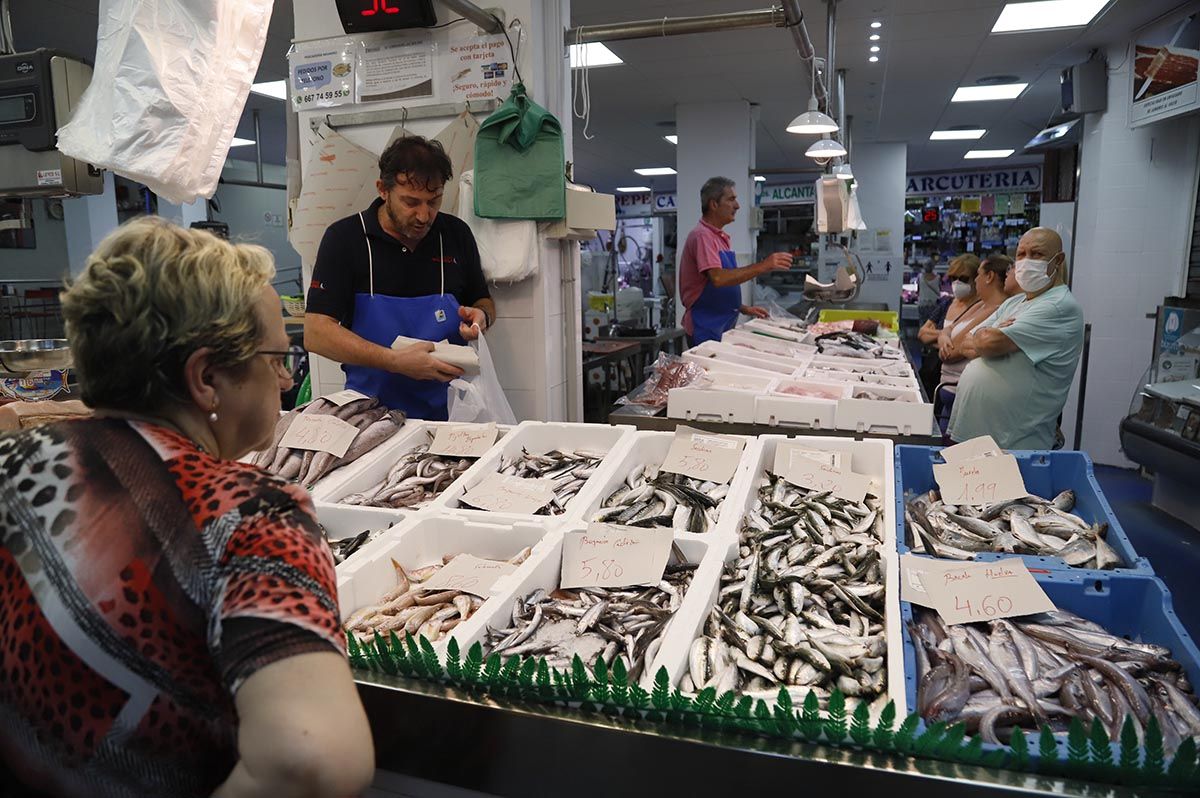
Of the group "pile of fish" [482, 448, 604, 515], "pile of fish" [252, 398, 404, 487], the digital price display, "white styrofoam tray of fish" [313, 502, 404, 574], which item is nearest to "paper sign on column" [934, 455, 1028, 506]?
"pile of fish" [482, 448, 604, 515]

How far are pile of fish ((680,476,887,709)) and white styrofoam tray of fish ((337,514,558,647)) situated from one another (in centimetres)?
50

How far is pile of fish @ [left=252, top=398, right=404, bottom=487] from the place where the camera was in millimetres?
2598

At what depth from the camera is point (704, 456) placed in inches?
103

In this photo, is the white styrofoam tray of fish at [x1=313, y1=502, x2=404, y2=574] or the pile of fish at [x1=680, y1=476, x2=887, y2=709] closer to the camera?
the pile of fish at [x1=680, y1=476, x2=887, y2=709]

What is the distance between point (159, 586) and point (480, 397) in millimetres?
2348

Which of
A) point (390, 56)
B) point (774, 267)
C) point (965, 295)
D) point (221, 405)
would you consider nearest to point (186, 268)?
point (221, 405)

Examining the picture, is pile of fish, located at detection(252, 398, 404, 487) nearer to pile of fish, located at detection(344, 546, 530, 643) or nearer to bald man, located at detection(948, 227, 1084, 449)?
pile of fish, located at detection(344, 546, 530, 643)

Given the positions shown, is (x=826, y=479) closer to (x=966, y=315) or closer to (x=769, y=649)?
(x=769, y=649)

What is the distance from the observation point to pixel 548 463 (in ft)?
8.98

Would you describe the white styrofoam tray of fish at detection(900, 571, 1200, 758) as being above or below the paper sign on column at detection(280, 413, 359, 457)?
below

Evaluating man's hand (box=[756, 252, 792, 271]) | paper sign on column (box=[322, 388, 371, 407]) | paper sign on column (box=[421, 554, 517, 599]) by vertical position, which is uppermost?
man's hand (box=[756, 252, 792, 271])

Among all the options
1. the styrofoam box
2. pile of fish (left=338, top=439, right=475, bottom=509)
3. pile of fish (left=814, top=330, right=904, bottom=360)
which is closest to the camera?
the styrofoam box

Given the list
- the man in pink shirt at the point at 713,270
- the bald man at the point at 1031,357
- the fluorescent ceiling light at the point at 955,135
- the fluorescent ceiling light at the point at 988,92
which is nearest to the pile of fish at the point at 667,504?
the bald man at the point at 1031,357

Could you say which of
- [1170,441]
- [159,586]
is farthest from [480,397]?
[1170,441]
